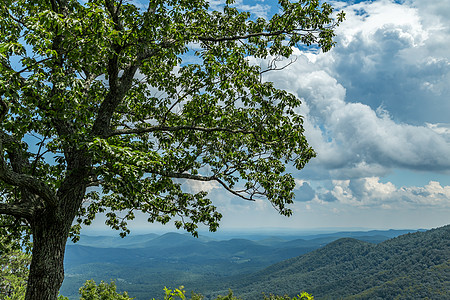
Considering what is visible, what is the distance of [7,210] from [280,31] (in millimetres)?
10731

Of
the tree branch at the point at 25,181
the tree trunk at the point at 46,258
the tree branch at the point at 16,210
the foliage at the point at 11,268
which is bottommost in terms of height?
the foliage at the point at 11,268

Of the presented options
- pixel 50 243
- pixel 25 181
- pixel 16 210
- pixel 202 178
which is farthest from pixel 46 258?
pixel 202 178

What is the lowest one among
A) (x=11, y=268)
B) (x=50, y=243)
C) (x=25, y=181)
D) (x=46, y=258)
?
(x=11, y=268)

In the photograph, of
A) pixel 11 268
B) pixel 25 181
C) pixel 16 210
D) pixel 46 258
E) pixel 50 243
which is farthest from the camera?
pixel 11 268

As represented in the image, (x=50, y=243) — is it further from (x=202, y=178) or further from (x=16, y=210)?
(x=202, y=178)

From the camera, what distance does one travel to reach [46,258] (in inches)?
324

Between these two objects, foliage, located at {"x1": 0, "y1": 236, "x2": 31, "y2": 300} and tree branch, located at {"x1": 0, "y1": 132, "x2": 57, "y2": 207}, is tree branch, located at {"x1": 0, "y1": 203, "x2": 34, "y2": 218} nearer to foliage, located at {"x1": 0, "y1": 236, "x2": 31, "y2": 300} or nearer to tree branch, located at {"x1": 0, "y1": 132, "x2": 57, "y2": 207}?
tree branch, located at {"x1": 0, "y1": 132, "x2": 57, "y2": 207}

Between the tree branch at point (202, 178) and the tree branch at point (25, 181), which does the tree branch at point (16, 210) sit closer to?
the tree branch at point (25, 181)

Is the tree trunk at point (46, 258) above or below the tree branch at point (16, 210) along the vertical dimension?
below

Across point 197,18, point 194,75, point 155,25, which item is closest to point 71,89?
point 155,25

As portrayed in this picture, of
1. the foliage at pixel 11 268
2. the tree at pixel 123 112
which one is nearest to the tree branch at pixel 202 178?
the tree at pixel 123 112

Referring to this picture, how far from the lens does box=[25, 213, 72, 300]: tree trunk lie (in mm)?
8078

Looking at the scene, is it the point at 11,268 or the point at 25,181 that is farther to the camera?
the point at 11,268

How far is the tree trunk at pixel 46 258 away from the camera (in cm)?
808
